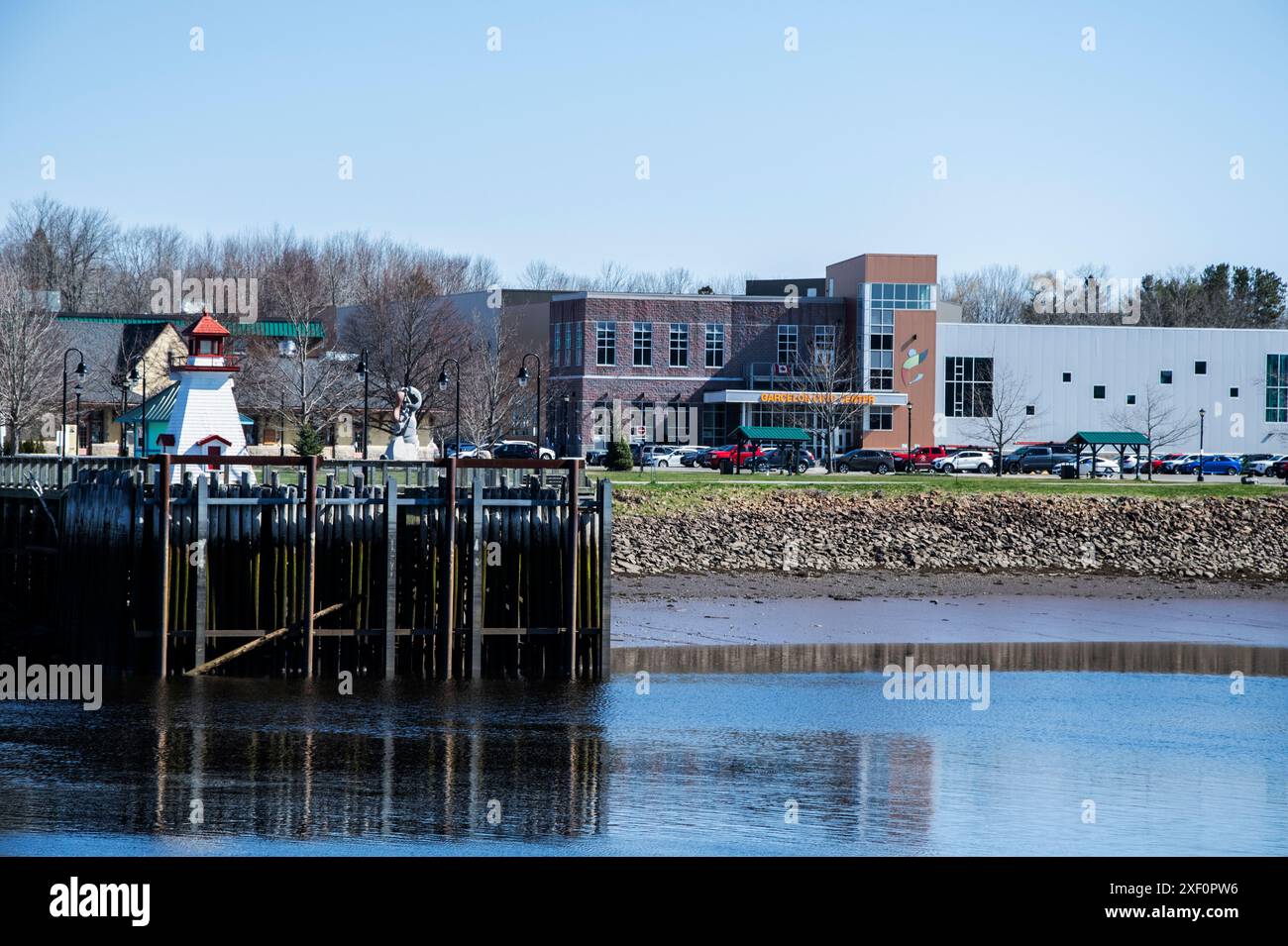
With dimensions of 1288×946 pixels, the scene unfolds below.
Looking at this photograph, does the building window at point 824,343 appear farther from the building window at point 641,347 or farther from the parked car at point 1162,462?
the parked car at point 1162,462

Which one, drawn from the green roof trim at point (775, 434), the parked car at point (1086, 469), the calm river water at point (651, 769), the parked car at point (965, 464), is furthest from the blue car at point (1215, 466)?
the calm river water at point (651, 769)

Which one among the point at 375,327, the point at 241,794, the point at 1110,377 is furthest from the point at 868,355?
the point at 241,794

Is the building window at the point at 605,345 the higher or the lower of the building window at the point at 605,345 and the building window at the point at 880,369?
the higher

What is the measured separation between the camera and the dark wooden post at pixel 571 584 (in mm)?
26469

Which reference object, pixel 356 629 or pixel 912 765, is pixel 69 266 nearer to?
pixel 356 629

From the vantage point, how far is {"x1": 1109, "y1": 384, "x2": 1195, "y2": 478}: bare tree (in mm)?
96750

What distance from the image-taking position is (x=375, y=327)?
90.3 metres

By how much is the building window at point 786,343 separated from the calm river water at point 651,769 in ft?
223

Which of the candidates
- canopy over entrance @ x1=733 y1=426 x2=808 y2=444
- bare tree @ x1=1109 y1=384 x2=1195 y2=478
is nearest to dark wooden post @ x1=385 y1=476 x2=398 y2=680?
canopy over entrance @ x1=733 y1=426 x2=808 y2=444

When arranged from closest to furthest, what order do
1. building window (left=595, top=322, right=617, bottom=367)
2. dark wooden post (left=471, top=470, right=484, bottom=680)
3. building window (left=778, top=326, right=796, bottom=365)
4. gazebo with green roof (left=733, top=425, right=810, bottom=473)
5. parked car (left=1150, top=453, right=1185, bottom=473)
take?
dark wooden post (left=471, top=470, right=484, bottom=680), gazebo with green roof (left=733, top=425, right=810, bottom=473), parked car (left=1150, top=453, right=1185, bottom=473), building window (left=595, top=322, right=617, bottom=367), building window (left=778, top=326, right=796, bottom=365)

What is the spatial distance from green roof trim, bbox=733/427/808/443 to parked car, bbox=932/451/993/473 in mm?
7698

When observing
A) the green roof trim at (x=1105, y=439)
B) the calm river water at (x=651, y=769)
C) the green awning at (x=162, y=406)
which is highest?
the green awning at (x=162, y=406)

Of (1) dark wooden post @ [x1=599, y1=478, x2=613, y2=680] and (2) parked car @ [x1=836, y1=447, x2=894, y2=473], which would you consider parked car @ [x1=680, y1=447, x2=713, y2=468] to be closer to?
(2) parked car @ [x1=836, y1=447, x2=894, y2=473]

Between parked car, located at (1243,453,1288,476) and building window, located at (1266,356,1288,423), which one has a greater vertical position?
building window, located at (1266,356,1288,423)
